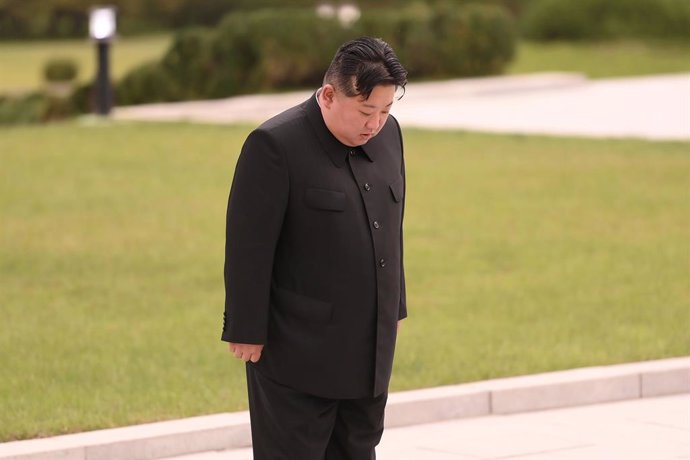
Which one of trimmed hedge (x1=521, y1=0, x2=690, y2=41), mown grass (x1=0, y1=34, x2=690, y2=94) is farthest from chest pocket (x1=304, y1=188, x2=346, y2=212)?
trimmed hedge (x1=521, y1=0, x2=690, y2=41)

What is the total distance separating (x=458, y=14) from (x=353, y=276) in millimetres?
23865

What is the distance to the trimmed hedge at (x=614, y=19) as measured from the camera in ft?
117

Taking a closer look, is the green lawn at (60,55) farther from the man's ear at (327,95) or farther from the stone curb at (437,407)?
the man's ear at (327,95)

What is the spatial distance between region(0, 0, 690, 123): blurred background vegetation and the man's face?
19.4 m

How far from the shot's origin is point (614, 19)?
3594 cm

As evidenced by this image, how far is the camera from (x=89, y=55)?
2666 cm

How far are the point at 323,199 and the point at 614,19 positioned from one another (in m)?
32.7

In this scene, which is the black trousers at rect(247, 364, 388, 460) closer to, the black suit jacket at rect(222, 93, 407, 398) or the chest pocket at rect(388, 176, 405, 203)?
the black suit jacket at rect(222, 93, 407, 398)

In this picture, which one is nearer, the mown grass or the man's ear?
the man's ear

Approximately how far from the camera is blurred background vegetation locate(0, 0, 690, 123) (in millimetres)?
24547

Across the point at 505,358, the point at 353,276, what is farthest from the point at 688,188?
the point at 353,276

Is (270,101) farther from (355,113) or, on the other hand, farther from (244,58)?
(355,113)

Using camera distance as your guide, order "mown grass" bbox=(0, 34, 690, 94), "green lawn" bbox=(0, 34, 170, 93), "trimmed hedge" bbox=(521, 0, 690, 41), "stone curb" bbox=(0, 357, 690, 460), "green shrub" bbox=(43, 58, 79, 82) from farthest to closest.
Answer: "trimmed hedge" bbox=(521, 0, 690, 41) → "mown grass" bbox=(0, 34, 690, 94) → "green lawn" bbox=(0, 34, 170, 93) → "green shrub" bbox=(43, 58, 79, 82) → "stone curb" bbox=(0, 357, 690, 460)

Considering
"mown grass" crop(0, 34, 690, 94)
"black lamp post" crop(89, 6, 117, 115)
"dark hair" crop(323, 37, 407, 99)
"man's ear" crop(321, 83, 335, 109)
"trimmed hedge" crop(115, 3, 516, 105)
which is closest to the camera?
"dark hair" crop(323, 37, 407, 99)
